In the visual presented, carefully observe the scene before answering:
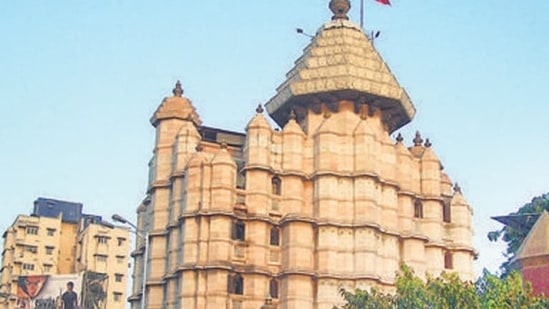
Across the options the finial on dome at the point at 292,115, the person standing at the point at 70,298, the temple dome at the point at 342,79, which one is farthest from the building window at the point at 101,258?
the finial on dome at the point at 292,115

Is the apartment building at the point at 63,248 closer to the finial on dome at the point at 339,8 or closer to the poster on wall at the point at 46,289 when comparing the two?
the poster on wall at the point at 46,289

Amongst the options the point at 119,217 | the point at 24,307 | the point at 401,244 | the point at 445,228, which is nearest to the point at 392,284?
the point at 401,244

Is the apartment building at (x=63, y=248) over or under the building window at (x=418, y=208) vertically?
over

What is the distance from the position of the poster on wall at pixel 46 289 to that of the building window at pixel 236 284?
1005 inches

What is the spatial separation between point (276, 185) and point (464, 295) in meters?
20.2

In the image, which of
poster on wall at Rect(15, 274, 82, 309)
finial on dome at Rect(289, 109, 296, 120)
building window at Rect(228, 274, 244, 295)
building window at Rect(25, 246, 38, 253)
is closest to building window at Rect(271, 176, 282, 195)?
finial on dome at Rect(289, 109, 296, 120)

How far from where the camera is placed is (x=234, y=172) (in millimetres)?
51344

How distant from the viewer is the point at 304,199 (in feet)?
171

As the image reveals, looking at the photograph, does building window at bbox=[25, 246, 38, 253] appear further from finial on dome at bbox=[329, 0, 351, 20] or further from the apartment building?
finial on dome at bbox=[329, 0, 351, 20]

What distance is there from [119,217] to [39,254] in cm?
6869

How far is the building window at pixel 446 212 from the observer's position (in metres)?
56.3

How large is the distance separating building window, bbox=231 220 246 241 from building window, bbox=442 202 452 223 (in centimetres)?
1239

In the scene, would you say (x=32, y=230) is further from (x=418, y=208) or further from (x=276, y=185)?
(x=418, y=208)

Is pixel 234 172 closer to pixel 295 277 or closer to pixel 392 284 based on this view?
pixel 295 277
